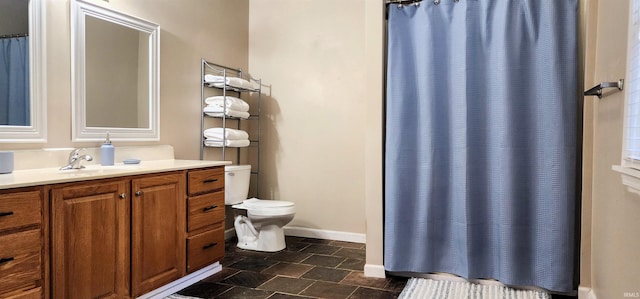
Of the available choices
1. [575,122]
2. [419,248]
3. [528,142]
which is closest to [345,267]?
[419,248]

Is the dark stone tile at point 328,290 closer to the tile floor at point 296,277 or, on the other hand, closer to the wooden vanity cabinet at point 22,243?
the tile floor at point 296,277

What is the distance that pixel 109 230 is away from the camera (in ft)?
7.37

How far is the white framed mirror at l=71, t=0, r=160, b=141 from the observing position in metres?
2.65

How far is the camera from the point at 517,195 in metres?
2.69

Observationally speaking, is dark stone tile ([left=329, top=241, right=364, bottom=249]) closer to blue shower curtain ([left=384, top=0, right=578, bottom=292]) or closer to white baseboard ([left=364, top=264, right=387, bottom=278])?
white baseboard ([left=364, top=264, right=387, bottom=278])

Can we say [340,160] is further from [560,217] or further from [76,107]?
[76,107]

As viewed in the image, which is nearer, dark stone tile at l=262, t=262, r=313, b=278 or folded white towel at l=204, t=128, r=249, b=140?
dark stone tile at l=262, t=262, r=313, b=278

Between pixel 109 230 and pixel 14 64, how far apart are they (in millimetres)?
1015

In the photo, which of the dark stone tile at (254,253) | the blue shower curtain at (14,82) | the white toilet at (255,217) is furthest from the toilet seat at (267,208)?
the blue shower curtain at (14,82)

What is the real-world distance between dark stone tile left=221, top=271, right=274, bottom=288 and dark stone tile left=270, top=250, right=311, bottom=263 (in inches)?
15.9

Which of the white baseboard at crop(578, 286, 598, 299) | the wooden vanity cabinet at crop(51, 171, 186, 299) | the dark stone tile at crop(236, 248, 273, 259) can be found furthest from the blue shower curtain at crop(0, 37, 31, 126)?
the white baseboard at crop(578, 286, 598, 299)

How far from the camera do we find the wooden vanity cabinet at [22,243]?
1.76 metres

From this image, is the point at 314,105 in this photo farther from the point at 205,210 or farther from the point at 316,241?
the point at 205,210

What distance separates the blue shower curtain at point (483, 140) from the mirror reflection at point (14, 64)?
215 centimetres
